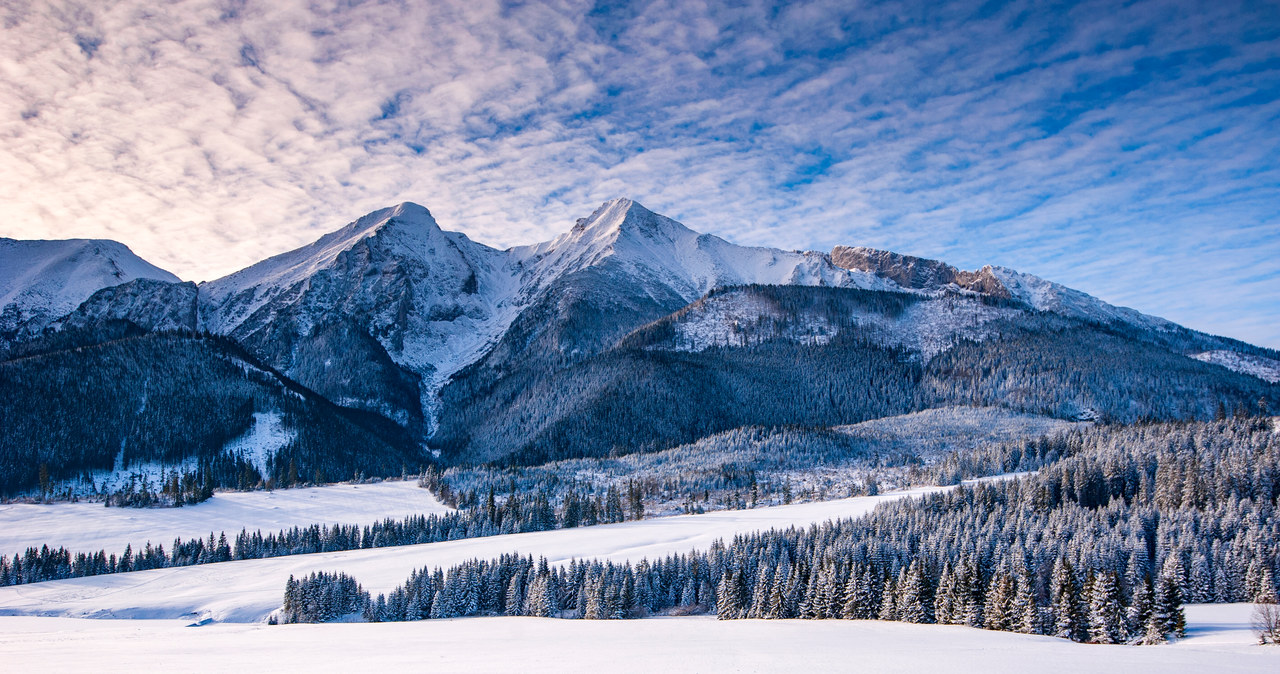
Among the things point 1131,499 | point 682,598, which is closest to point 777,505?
point 1131,499

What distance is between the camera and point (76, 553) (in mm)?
130000

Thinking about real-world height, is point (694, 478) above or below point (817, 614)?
A: above

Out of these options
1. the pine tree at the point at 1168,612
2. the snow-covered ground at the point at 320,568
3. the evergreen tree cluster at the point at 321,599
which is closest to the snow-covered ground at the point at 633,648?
the pine tree at the point at 1168,612

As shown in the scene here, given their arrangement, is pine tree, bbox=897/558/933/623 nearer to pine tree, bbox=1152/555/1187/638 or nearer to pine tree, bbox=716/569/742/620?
pine tree, bbox=716/569/742/620

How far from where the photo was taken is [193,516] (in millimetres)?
160625

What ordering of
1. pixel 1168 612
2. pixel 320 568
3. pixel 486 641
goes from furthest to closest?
pixel 320 568 < pixel 1168 612 < pixel 486 641

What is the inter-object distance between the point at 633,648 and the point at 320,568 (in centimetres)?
8215

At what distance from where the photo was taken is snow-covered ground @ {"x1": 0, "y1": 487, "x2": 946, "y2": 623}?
97812 millimetres


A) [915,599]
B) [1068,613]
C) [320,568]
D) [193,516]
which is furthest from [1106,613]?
[193,516]

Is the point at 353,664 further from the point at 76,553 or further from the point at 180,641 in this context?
the point at 76,553

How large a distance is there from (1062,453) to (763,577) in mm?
133987

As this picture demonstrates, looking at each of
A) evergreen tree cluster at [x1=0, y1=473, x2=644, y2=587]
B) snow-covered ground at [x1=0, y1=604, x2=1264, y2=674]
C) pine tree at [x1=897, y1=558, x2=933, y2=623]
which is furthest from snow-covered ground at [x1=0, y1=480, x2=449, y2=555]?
pine tree at [x1=897, y1=558, x2=933, y2=623]

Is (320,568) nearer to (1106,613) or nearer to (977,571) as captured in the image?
(977,571)

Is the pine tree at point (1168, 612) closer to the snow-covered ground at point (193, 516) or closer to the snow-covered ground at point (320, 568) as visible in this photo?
the snow-covered ground at point (320, 568)
